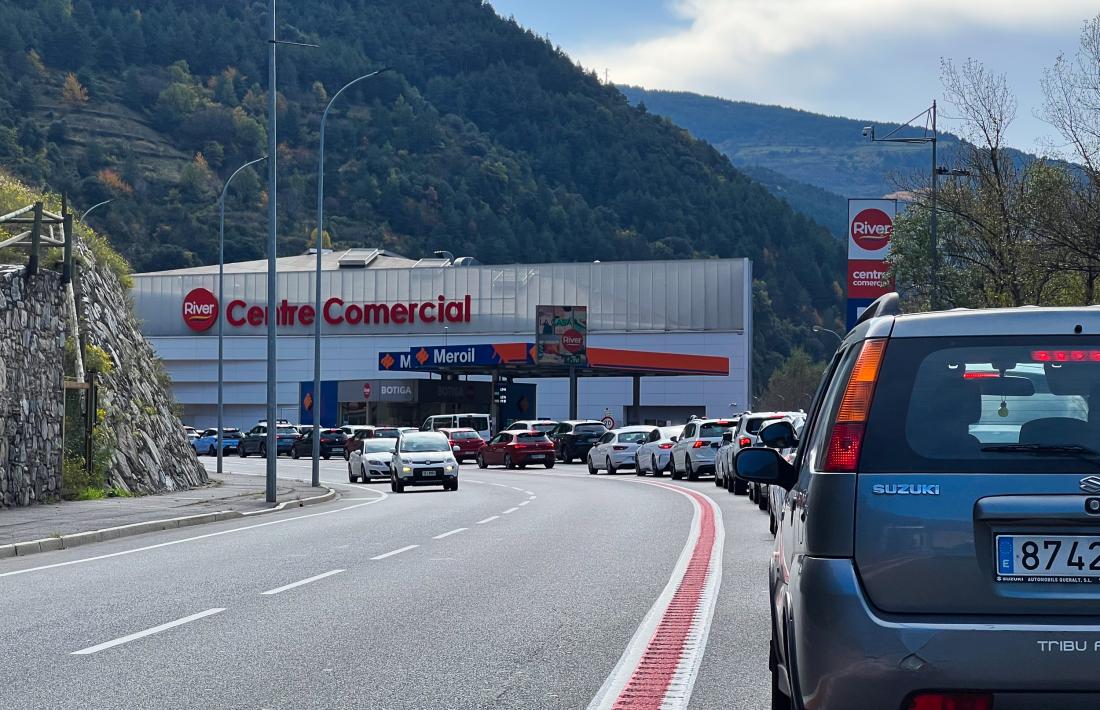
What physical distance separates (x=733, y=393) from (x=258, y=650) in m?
88.8

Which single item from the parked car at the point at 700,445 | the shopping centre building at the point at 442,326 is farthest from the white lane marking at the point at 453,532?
the shopping centre building at the point at 442,326

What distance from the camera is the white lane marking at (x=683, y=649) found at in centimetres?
802

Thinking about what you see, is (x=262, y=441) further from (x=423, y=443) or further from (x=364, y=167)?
(x=364, y=167)

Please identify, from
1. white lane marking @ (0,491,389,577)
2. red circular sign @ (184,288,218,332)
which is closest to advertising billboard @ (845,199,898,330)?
white lane marking @ (0,491,389,577)

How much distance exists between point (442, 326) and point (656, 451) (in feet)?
186

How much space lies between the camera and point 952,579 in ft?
16.1

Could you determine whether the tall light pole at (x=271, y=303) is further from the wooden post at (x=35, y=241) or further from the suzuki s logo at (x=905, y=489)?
the suzuki s logo at (x=905, y=489)

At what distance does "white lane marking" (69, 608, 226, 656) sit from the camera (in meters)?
9.95

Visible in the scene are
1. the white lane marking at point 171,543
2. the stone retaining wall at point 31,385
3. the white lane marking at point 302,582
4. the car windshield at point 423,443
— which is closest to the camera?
the white lane marking at point 302,582

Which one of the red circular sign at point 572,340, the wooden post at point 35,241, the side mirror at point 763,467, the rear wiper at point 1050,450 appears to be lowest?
the side mirror at point 763,467

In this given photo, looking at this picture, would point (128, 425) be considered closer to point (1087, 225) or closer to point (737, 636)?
point (1087, 225)

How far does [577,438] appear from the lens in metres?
63.4

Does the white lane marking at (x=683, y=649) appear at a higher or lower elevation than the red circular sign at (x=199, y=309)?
lower

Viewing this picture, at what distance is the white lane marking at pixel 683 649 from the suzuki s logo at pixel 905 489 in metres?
3.08
